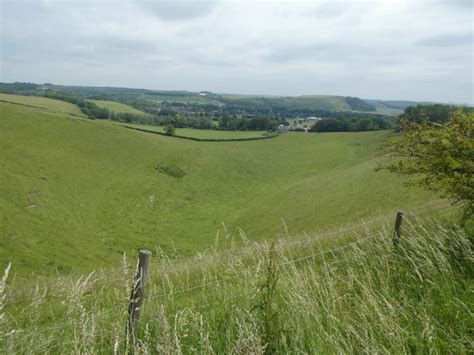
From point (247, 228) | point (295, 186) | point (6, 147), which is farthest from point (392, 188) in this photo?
point (6, 147)

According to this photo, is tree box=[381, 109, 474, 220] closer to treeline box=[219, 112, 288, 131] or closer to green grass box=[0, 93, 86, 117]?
green grass box=[0, 93, 86, 117]

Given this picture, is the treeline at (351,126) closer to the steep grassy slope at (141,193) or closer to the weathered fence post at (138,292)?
the steep grassy slope at (141,193)

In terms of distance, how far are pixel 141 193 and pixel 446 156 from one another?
39469mm

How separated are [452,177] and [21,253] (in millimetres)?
26304

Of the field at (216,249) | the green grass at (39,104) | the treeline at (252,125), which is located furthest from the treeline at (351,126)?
the green grass at (39,104)

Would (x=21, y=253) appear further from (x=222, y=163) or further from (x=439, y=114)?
(x=439, y=114)

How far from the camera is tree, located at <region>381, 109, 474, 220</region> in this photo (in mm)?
8367

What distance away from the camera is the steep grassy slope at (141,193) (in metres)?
29.3

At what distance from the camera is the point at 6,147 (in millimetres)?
42969

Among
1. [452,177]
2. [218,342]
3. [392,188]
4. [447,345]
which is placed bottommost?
[392,188]

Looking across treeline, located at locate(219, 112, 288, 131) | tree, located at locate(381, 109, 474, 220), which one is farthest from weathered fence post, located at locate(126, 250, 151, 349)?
treeline, located at locate(219, 112, 288, 131)

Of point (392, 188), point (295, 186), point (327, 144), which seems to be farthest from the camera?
point (327, 144)

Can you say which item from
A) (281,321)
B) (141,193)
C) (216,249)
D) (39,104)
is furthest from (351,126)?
(281,321)

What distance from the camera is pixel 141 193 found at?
44562 millimetres
